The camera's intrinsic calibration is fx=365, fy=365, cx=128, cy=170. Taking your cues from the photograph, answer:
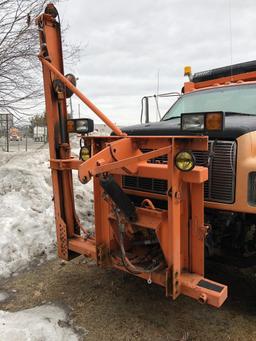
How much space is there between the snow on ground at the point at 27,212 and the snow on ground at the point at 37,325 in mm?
1043

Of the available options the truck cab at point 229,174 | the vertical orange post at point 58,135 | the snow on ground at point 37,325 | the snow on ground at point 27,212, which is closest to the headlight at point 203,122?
the truck cab at point 229,174

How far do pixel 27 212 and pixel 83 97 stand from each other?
116 inches

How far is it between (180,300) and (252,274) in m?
1.10

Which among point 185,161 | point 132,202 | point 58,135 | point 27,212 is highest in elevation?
point 58,135

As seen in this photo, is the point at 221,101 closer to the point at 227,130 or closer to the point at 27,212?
the point at 227,130

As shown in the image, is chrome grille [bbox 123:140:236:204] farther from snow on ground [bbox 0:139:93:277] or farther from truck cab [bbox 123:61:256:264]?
snow on ground [bbox 0:139:93:277]

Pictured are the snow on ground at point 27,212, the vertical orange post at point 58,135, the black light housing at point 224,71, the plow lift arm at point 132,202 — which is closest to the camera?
the plow lift arm at point 132,202

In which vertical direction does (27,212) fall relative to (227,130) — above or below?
below

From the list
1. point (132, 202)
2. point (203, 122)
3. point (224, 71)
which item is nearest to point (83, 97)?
point (132, 202)

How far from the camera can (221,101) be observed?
179 inches

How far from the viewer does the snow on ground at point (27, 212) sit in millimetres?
4906

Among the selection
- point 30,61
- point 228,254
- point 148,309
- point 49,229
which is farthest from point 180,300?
point 30,61

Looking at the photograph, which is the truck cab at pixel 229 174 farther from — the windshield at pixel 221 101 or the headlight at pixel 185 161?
the headlight at pixel 185 161

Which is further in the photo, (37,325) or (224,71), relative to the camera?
(224,71)
